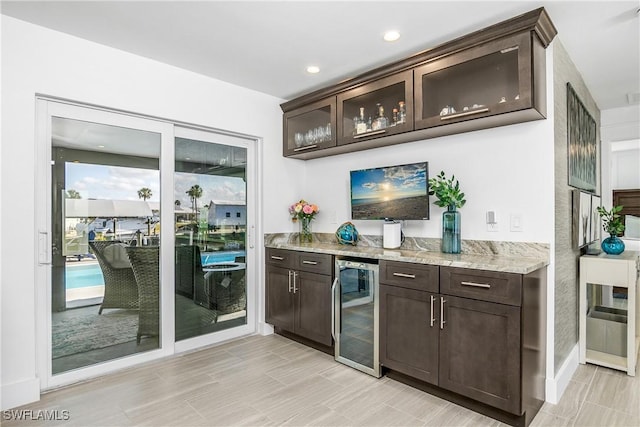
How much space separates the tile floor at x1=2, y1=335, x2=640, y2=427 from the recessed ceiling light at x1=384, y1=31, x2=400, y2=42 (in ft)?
8.54

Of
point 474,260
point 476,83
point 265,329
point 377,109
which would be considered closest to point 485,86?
point 476,83

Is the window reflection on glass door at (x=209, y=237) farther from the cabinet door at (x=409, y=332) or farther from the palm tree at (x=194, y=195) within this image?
the cabinet door at (x=409, y=332)

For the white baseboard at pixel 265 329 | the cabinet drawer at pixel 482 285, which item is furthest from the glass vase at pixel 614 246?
the white baseboard at pixel 265 329

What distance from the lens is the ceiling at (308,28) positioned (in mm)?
2256

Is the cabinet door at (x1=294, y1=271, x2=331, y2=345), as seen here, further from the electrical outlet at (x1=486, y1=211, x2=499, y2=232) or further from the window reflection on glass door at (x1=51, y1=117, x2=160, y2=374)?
the electrical outlet at (x1=486, y1=211, x2=499, y2=232)

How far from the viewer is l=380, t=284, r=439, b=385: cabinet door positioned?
2.43 meters

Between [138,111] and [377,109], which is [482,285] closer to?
[377,109]

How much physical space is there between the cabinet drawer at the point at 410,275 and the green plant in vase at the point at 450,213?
0.48m

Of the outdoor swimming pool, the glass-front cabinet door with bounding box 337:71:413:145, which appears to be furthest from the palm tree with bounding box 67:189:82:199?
the glass-front cabinet door with bounding box 337:71:413:145

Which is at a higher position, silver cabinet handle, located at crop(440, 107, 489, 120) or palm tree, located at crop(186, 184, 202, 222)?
Answer: silver cabinet handle, located at crop(440, 107, 489, 120)

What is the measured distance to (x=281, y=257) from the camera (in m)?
3.65

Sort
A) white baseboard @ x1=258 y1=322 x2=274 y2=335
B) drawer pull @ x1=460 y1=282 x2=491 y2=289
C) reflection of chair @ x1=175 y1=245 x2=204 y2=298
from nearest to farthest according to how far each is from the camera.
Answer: drawer pull @ x1=460 y1=282 x2=491 y2=289 → reflection of chair @ x1=175 y1=245 x2=204 y2=298 → white baseboard @ x1=258 y1=322 x2=274 y2=335

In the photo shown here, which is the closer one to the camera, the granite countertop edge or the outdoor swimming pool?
the granite countertop edge

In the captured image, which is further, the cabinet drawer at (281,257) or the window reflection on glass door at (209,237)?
the cabinet drawer at (281,257)
